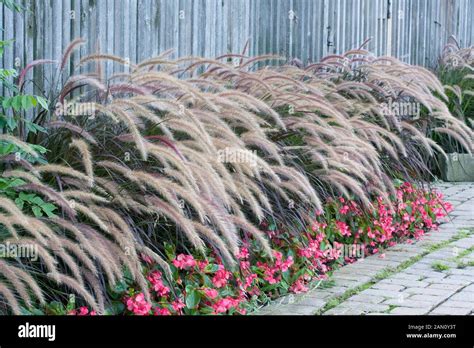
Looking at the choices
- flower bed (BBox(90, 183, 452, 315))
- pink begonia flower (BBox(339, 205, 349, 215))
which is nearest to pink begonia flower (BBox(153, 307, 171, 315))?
flower bed (BBox(90, 183, 452, 315))

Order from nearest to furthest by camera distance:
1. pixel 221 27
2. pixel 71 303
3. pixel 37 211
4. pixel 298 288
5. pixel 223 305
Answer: pixel 71 303 < pixel 37 211 < pixel 223 305 < pixel 298 288 < pixel 221 27

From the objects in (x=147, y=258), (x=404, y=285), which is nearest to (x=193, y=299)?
(x=147, y=258)

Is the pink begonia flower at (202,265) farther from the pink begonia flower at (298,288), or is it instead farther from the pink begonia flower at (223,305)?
the pink begonia flower at (298,288)

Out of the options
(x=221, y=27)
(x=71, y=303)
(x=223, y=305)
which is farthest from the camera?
(x=221, y=27)

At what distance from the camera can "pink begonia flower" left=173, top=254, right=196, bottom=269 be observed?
4.62 meters

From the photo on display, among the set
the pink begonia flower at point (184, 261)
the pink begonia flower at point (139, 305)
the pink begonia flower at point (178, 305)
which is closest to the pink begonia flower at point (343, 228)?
the pink begonia flower at point (184, 261)

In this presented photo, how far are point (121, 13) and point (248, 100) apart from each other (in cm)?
151

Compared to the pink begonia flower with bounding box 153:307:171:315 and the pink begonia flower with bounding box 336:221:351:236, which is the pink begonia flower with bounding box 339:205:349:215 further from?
the pink begonia flower with bounding box 153:307:171:315

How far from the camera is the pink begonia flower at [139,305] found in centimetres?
423

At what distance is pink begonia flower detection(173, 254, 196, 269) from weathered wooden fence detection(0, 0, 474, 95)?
5.92 ft

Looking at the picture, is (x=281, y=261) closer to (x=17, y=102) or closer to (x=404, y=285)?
(x=404, y=285)

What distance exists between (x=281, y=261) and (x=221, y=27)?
10.3ft

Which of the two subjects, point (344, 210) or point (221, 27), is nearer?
point (344, 210)

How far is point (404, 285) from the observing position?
5.48 meters
